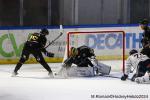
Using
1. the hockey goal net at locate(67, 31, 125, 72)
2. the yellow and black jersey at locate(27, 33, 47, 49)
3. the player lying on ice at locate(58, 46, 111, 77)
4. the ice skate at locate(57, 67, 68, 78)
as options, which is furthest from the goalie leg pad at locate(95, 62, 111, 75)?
the hockey goal net at locate(67, 31, 125, 72)

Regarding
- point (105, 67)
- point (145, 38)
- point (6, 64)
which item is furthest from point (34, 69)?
point (145, 38)

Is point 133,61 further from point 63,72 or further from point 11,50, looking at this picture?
point 11,50

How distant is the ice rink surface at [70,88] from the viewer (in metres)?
11.7

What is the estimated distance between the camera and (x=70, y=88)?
41.1ft

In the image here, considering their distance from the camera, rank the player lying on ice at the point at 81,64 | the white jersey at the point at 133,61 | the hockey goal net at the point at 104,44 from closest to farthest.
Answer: the white jersey at the point at 133,61 < the player lying on ice at the point at 81,64 < the hockey goal net at the point at 104,44

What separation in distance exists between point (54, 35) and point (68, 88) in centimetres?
555

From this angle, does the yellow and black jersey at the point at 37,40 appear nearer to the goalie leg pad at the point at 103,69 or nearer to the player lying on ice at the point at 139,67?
the goalie leg pad at the point at 103,69

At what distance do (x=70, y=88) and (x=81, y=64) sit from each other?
6.14 feet

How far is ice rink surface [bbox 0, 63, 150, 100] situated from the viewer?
11.7 m

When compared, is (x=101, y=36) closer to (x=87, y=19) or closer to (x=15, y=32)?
(x=15, y=32)

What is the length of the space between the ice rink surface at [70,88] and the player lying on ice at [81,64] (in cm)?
32

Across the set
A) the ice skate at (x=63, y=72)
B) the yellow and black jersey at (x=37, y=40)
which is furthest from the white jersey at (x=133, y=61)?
the yellow and black jersey at (x=37, y=40)

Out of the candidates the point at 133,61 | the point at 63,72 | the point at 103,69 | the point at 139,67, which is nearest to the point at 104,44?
the point at 103,69

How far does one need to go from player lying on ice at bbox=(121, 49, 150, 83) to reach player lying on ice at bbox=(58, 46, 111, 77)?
128 centimetres
